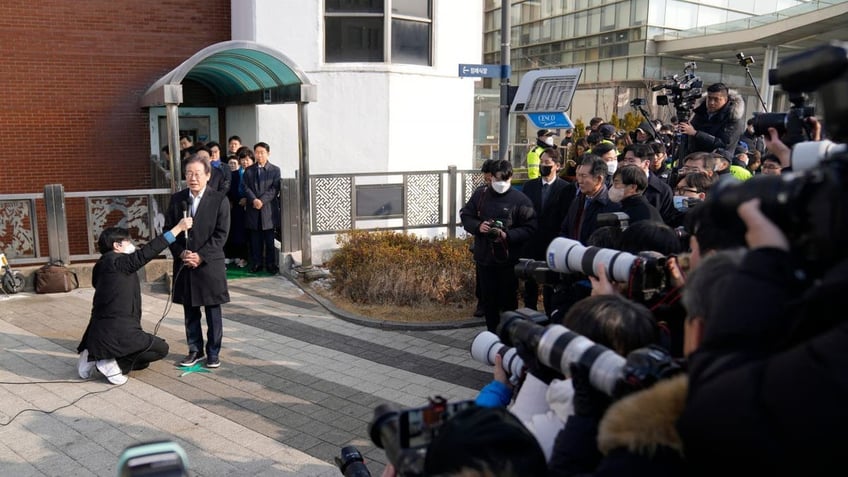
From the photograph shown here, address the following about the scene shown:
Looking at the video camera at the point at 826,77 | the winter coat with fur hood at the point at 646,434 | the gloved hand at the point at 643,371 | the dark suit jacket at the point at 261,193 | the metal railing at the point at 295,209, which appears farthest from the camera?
the dark suit jacket at the point at 261,193

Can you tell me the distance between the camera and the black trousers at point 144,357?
19.0ft

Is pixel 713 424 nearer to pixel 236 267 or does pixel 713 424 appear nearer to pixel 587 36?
pixel 236 267

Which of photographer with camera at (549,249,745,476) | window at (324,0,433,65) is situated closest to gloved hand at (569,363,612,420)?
photographer with camera at (549,249,745,476)

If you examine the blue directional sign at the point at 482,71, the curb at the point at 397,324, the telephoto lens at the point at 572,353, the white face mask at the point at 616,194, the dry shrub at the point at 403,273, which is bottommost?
the curb at the point at 397,324

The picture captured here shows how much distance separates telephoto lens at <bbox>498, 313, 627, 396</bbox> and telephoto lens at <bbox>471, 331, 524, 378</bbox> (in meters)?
0.41

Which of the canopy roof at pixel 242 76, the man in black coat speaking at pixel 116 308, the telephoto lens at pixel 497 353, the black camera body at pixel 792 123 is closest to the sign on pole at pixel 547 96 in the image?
the canopy roof at pixel 242 76

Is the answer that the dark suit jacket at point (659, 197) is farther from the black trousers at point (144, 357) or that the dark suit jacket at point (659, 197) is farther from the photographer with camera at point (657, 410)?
the black trousers at point (144, 357)

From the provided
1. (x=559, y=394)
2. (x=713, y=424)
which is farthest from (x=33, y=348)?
(x=713, y=424)

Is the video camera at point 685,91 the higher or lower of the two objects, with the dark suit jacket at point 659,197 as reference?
higher

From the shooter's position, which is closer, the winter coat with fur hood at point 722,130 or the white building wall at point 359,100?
the winter coat with fur hood at point 722,130

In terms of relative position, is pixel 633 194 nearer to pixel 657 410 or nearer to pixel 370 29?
pixel 657 410

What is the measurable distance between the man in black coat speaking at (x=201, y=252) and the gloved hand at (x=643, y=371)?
15.6 feet

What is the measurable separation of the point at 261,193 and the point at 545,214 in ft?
15.7

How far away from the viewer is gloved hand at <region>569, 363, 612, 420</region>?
6.10ft
